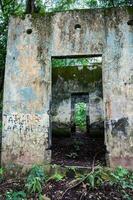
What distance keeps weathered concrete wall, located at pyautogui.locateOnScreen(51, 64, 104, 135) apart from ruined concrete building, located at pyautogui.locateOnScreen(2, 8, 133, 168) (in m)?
3.98

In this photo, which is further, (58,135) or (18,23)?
(58,135)

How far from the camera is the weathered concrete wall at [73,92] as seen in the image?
38.1ft

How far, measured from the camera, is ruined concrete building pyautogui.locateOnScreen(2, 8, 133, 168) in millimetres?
7238

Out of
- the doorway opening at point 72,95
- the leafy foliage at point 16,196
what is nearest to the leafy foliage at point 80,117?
the doorway opening at point 72,95

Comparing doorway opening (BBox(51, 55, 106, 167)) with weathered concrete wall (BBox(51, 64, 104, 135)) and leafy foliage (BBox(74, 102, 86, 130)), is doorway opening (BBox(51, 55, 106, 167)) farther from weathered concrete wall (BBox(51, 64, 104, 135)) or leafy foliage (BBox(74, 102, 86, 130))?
leafy foliage (BBox(74, 102, 86, 130))

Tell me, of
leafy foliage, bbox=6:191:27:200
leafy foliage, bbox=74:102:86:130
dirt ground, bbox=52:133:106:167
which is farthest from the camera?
leafy foliage, bbox=74:102:86:130

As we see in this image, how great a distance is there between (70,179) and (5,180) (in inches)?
56.7

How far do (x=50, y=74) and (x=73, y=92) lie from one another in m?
4.06

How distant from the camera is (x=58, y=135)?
37.8 ft

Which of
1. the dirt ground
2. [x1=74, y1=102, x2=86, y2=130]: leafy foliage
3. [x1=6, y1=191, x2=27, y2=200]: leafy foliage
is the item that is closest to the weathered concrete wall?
the dirt ground

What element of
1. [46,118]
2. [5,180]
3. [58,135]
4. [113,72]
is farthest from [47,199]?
[58,135]

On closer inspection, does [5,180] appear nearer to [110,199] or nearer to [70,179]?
[70,179]

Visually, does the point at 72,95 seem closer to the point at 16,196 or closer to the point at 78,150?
the point at 78,150

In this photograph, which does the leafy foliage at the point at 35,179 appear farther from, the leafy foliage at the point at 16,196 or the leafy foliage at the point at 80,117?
the leafy foliage at the point at 80,117
